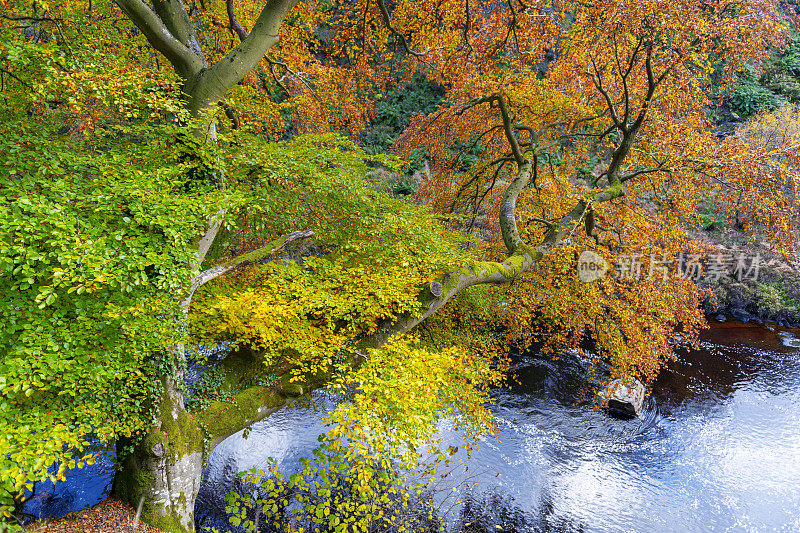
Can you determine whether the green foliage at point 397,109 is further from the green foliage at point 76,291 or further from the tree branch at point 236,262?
A: the green foliage at point 76,291

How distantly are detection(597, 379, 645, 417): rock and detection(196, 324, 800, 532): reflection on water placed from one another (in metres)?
0.42

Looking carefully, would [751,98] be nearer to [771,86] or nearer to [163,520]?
[771,86]

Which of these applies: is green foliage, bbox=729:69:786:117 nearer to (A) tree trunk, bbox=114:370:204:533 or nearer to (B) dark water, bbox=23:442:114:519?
(A) tree trunk, bbox=114:370:204:533

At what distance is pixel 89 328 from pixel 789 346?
73.3 feet

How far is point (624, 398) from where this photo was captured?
1089cm

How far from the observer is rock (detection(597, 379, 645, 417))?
1077 cm

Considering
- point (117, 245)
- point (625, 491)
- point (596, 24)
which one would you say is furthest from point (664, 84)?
point (117, 245)

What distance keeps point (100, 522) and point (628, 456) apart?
36.4 feet

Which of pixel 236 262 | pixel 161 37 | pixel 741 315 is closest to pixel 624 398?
pixel 236 262

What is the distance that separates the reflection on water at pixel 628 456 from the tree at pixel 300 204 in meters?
2.65

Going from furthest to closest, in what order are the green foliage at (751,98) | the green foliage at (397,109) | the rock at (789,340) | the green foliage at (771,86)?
the green foliage at (397,109)
the green foliage at (771,86)
the green foliage at (751,98)
the rock at (789,340)

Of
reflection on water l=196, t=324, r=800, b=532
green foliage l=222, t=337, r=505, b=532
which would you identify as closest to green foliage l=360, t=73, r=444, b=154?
reflection on water l=196, t=324, r=800, b=532

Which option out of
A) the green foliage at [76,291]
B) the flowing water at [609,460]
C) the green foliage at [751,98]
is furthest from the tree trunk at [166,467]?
the green foliage at [751,98]

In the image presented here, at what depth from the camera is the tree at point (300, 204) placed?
3895 mm
